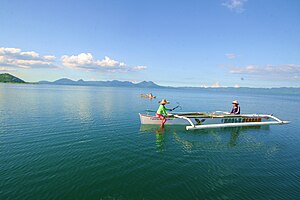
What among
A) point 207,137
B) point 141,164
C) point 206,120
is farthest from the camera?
point 206,120

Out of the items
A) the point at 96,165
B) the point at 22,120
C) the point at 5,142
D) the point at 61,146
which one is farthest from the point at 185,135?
the point at 22,120

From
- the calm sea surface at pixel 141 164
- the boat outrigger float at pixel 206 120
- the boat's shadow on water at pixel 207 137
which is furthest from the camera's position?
the boat outrigger float at pixel 206 120

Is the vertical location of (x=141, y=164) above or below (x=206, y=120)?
below

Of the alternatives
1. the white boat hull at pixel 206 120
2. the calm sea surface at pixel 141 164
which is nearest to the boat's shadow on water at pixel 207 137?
the calm sea surface at pixel 141 164

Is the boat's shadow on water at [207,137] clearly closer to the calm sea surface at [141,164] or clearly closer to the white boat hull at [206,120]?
the calm sea surface at [141,164]

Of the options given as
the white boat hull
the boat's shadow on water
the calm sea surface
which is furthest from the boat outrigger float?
the calm sea surface

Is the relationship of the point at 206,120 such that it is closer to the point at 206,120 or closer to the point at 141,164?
the point at 206,120

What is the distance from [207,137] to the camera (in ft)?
64.6

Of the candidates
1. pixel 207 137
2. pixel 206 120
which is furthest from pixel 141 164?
pixel 206 120

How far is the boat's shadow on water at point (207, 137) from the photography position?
55.5 ft

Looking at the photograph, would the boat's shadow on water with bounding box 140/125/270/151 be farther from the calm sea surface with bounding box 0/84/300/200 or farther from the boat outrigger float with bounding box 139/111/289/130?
the boat outrigger float with bounding box 139/111/289/130

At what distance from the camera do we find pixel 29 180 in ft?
31.9

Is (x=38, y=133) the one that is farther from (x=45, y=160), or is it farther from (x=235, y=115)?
(x=235, y=115)

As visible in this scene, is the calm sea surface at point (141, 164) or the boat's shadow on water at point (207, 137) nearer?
the calm sea surface at point (141, 164)
